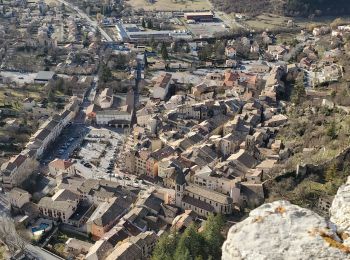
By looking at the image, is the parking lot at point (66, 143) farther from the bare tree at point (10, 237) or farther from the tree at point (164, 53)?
the tree at point (164, 53)

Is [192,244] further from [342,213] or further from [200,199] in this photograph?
[342,213]

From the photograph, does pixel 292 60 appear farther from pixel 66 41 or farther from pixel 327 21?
pixel 66 41

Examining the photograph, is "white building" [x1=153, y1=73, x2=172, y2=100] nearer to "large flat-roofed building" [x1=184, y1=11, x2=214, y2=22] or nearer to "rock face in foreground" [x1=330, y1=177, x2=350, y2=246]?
"large flat-roofed building" [x1=184, y1=11, x2=214, y2=22]

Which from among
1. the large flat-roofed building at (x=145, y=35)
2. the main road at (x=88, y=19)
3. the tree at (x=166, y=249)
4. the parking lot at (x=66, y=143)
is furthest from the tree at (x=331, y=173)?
the main road at (x=88, y=19)

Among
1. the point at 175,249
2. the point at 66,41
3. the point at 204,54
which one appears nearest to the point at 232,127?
the point at 175,249

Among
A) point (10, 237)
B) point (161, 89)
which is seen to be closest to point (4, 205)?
point (10, 237)

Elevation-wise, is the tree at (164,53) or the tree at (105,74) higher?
the tree at (164,53)
